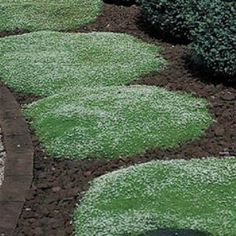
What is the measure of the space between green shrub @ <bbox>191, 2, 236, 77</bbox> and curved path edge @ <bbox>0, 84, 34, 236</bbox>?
2292 mm

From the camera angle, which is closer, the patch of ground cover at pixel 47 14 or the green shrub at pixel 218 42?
the green shrub at pixel 218 42

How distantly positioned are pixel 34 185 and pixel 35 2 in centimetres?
618

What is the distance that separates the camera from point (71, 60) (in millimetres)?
10594

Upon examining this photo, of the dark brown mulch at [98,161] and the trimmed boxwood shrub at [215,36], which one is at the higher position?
the trimmed boxwood shrub at [215,36]

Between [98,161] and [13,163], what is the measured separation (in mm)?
804

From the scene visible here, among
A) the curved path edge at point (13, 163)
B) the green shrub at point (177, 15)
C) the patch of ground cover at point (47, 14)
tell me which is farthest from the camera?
the patch of ground cover at point (47, 14)

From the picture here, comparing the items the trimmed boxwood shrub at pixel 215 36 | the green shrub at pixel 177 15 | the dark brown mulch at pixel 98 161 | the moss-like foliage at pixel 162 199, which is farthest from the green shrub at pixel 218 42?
the moss-like foliage at pixel 162 199

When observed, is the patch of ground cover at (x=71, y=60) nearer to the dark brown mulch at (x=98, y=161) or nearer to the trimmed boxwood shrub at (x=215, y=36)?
the dark brown mulch at (x=98, y=161)

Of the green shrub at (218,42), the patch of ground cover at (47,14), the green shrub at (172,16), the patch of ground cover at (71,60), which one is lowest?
the patch of ground cover at (47,14)

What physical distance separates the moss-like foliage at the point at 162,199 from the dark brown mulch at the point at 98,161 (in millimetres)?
203

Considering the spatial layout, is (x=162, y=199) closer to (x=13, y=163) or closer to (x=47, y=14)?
(x=13, y=163)

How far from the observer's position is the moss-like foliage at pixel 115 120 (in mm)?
8188

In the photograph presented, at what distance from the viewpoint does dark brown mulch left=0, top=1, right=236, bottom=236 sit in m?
7.01

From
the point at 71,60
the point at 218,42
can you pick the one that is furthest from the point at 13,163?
the point at 218,42
